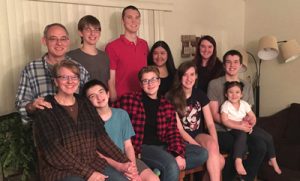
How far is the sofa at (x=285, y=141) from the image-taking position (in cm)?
329

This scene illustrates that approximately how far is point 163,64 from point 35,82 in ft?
3.98

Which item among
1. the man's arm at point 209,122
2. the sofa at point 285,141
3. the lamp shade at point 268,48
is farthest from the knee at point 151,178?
A: the lamp shade at point 268,48

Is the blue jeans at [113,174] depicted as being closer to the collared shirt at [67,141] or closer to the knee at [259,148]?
the collared shirt at [67,141]

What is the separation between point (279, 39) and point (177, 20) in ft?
4.33

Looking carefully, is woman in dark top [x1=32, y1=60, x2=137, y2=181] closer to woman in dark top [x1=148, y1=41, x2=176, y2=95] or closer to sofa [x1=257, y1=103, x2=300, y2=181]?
woman in dark top [x1=148, y1=41, x2=176, y2=95]

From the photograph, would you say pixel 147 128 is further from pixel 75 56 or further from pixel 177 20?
pixel 177 20

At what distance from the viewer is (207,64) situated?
130 inches

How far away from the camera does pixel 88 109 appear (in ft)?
7.06

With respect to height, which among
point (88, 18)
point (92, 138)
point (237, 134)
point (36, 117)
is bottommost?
point (237, 134)

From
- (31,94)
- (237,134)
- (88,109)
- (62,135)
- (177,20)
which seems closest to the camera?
(62,135)

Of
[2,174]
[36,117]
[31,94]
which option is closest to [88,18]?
[31,94]

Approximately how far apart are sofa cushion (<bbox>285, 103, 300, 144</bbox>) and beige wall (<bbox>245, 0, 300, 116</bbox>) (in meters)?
0.25

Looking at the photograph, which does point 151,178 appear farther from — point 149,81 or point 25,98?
point 25,98

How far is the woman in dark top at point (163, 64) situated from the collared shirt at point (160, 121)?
0.39 meters
